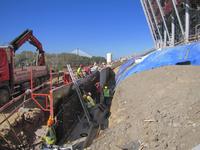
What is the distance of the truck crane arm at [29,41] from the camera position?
1702 cm

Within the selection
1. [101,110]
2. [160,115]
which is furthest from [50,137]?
[101,110]

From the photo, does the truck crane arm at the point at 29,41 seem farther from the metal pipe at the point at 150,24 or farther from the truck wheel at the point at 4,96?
the metal pipe at the point at 150,24

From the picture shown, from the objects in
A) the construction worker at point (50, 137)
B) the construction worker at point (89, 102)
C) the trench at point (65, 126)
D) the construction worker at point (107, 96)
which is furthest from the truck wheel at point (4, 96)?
the construction worker at point (107, 96)

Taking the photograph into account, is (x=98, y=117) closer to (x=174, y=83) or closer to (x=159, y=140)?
(x=174, y=83)

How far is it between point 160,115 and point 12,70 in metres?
8.91

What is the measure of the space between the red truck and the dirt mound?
20.0ft

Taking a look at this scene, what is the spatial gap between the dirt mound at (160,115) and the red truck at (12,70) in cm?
609

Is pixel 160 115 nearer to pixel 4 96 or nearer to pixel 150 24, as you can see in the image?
pixel 4 96

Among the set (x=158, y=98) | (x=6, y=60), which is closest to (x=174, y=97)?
(x=158, y=98)

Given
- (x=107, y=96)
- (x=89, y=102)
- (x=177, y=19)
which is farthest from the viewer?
(x=177, y=19)

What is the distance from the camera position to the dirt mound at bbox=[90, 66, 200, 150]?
28.7 feet

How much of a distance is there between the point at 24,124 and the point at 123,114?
4461 mm

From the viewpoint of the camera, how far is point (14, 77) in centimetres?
1620

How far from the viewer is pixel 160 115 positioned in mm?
10391
